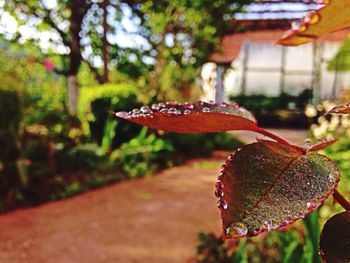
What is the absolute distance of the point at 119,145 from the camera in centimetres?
605

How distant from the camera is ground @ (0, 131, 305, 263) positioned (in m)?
2.41

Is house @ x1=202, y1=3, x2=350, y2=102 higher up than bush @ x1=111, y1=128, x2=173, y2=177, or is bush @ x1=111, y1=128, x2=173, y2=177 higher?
house @ x1=202, y1=3, x2=350, y2=102

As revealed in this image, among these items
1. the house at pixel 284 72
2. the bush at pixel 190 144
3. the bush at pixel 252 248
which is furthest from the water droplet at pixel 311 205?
the house at pixel 284 72

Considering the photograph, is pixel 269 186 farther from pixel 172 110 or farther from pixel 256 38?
pixel 256 38

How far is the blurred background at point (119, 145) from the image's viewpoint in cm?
243

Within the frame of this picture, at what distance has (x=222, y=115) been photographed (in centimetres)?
36

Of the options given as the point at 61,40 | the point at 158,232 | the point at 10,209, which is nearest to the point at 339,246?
the point at 158,232

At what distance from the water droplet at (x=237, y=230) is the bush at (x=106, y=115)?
18.2 ft

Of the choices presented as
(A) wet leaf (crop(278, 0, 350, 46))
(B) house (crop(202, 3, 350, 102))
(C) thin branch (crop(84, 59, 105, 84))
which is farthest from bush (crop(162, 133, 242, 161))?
(B) house (crop(202, 3, 350, 102))

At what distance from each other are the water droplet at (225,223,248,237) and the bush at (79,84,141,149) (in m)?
5.56

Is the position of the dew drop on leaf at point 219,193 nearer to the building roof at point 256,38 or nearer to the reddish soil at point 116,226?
the reddish soil at point 116,226

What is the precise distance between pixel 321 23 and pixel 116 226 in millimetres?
2672

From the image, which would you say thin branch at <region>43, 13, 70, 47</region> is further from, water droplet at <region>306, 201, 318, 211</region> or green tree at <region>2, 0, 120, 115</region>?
water droplet at <region>306, 201, 318, 211</region>

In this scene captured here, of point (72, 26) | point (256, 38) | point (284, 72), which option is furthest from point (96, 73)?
point (284, 72)
